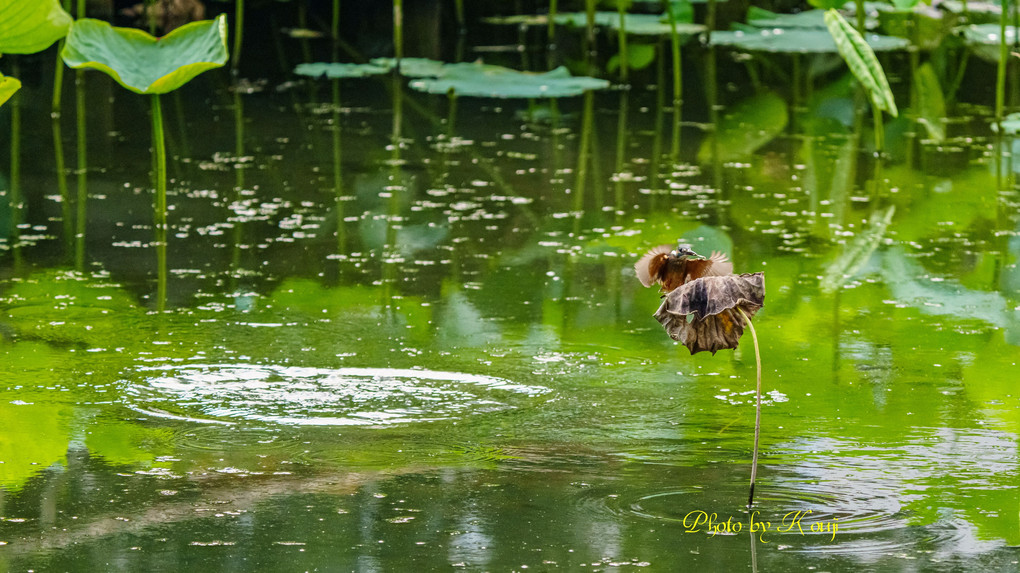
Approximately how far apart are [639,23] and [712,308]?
357 inches

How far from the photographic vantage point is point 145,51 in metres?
5.09

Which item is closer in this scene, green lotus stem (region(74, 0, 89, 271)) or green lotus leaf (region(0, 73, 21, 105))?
green lotus leaf (region(0, 73, 21, 105))

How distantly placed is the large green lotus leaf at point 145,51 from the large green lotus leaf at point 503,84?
2.91 meters

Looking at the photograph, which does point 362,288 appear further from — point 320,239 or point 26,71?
point 26,71

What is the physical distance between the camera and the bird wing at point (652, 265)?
2592 millimetres

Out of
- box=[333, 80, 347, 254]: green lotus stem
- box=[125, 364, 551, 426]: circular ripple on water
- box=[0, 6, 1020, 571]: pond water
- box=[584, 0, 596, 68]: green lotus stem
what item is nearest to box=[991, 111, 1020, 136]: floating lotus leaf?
box=[0, 6, 1020, 571]: pond water

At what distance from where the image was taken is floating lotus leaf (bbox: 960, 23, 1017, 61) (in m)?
10.0

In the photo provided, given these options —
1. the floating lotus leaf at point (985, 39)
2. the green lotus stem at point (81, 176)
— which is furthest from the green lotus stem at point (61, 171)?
the floating lotus leaf at point (985, 39)

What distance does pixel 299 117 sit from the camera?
7484mm

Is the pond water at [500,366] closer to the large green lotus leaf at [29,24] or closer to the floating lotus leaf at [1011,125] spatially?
the floating lotus leaf at [1011,125]

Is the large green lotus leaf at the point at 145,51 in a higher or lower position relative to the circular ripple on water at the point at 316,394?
higher

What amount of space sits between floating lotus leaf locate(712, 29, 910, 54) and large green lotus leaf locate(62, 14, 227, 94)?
5.74 metres

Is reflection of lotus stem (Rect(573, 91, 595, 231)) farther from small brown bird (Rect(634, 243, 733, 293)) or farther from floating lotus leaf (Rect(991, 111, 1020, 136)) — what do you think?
small brown bird (Rect(634, 243, 733, 293))

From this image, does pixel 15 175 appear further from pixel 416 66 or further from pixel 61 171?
pixel 416 66
